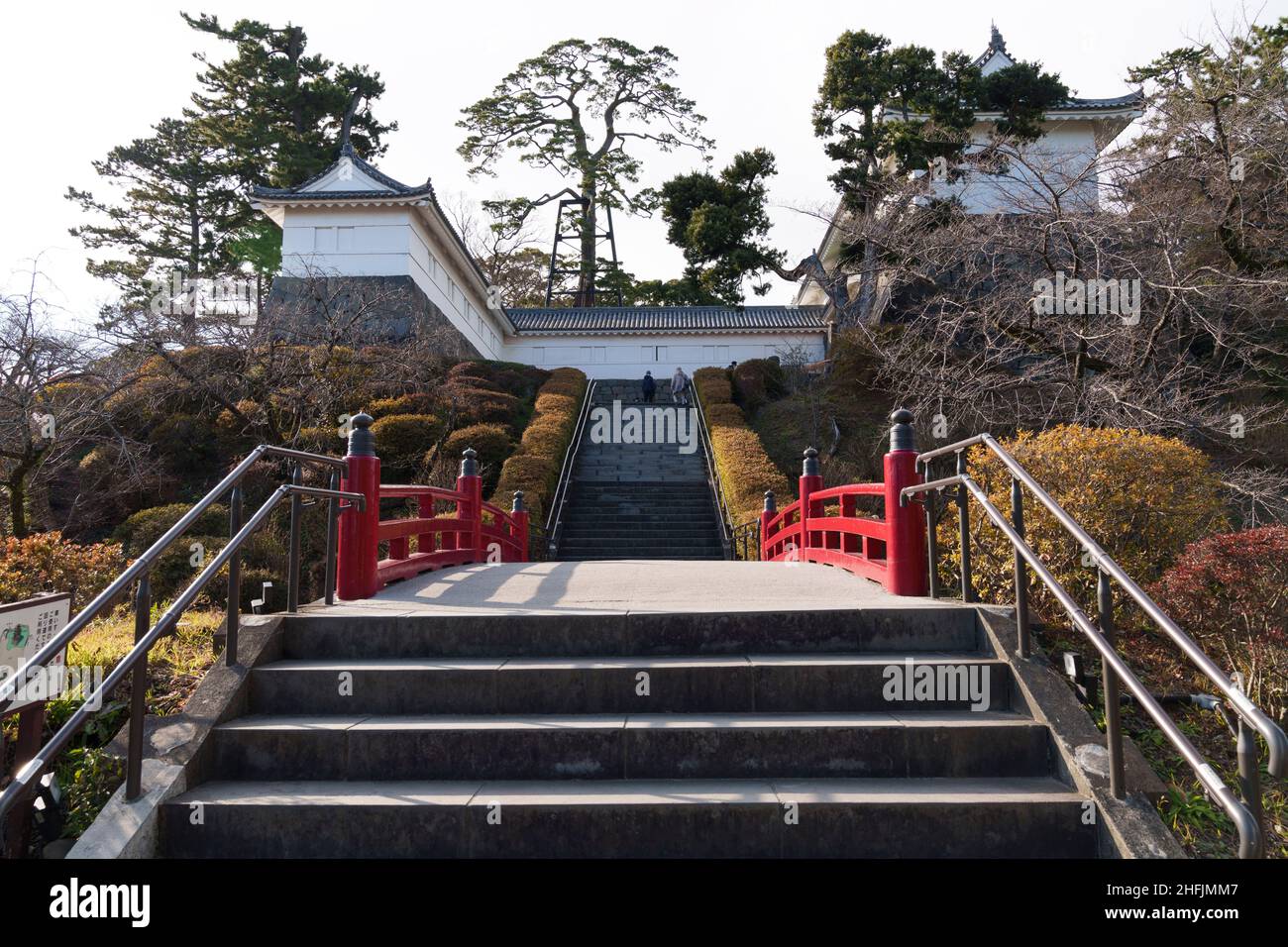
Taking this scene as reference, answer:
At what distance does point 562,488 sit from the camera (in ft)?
57.5

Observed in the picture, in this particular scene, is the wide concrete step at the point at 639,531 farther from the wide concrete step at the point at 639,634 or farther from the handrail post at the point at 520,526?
the wide concrete step at the point at 639,634

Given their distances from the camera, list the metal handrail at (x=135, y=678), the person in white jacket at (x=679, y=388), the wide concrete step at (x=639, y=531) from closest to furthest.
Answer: the metal handrail at (x=135, y=678) < the wide concrete step at (x=639, y=531) < the person in white jacket at (x=679, y=388)

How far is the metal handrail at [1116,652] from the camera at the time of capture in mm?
2473

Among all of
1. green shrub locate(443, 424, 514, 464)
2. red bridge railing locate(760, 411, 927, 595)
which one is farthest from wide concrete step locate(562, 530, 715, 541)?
red bridge railing locate(760, 411, 927, 595)

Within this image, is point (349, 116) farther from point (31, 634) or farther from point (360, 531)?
point (31, 634)

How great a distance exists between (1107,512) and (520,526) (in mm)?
8084

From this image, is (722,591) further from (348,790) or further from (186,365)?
(186,365)

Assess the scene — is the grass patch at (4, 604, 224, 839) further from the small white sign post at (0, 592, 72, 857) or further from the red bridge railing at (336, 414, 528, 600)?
the red bridge railing at (336, 414, 528, 600)

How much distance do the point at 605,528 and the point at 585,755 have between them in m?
12.6

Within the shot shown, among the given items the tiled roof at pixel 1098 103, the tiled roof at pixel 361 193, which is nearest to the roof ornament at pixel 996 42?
the tiled roof at pixel 1098 103

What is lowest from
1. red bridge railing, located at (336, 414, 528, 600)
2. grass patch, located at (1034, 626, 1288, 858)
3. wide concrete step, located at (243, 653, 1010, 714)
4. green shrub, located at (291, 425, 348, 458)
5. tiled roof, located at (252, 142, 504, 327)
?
grass patch, located at (1034, 626, 1288, 858)

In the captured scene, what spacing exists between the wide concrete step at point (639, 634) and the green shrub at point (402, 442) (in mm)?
12225

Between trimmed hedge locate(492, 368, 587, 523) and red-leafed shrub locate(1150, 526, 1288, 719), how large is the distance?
33.7ft

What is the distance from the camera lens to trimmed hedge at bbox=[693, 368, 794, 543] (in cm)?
1555
